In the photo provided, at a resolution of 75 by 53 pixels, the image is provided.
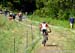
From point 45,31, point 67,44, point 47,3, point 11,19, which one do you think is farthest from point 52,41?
point 47,3

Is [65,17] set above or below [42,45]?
below

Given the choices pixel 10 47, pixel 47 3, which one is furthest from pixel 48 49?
pixel 47 3

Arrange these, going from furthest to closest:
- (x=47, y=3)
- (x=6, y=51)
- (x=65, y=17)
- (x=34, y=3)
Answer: (x=34, y=3) < (x=47, y=3) < (x=65, y=17) < (x=6, y=51)

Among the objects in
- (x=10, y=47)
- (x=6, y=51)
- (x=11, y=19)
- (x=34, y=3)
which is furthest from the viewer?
(x=34, y=3)

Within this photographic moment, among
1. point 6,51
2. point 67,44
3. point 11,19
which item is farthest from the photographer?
point 11,19

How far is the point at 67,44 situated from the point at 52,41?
142 cm

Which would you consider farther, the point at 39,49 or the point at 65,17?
the point at 65,17

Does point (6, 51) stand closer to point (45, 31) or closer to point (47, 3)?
point (45, 31)

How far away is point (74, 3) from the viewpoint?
44.1 metres

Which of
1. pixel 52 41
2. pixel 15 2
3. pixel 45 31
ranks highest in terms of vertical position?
pixel 45 31

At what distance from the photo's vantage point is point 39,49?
1895cm

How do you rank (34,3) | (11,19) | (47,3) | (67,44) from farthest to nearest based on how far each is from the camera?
(34,3) → (47,3) → (11,19) → (67,44)

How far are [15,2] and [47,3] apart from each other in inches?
453

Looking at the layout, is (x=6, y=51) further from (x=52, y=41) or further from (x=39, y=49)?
(x=52, y=41)
